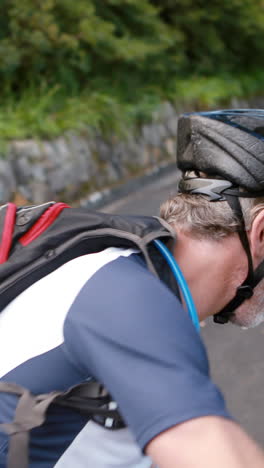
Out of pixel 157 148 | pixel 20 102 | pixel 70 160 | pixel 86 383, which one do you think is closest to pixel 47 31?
pixel 20 102

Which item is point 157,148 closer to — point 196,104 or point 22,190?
point 196,104

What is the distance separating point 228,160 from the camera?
168 centimetres

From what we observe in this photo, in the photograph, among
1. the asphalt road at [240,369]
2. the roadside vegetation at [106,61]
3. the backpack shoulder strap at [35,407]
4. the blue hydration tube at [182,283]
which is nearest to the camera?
the backpack shoulder strap at [35,407]

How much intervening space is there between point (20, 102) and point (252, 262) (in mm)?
8377

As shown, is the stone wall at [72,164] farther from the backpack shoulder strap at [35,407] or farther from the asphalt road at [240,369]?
the backpack shoulder strap at [35,407]

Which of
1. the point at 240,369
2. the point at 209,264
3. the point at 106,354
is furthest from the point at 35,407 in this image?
the point at 240,369

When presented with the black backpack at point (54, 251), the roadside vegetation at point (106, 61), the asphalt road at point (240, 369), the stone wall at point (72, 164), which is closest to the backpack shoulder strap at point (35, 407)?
the black backpack at point (54, 251)

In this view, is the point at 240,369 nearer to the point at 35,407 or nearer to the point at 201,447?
the point at 35,407

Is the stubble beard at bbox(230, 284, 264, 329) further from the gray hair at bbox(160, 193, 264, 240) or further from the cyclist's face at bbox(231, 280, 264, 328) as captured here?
the gray hair at bbox(160, 193, 264, 240)

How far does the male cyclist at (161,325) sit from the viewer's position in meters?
1.11

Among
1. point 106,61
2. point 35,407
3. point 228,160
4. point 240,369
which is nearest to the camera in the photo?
point 35,407

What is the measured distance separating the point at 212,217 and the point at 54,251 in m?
0.44

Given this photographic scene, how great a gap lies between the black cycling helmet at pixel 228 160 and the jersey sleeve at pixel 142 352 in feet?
1.52

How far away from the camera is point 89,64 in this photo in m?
11.0
